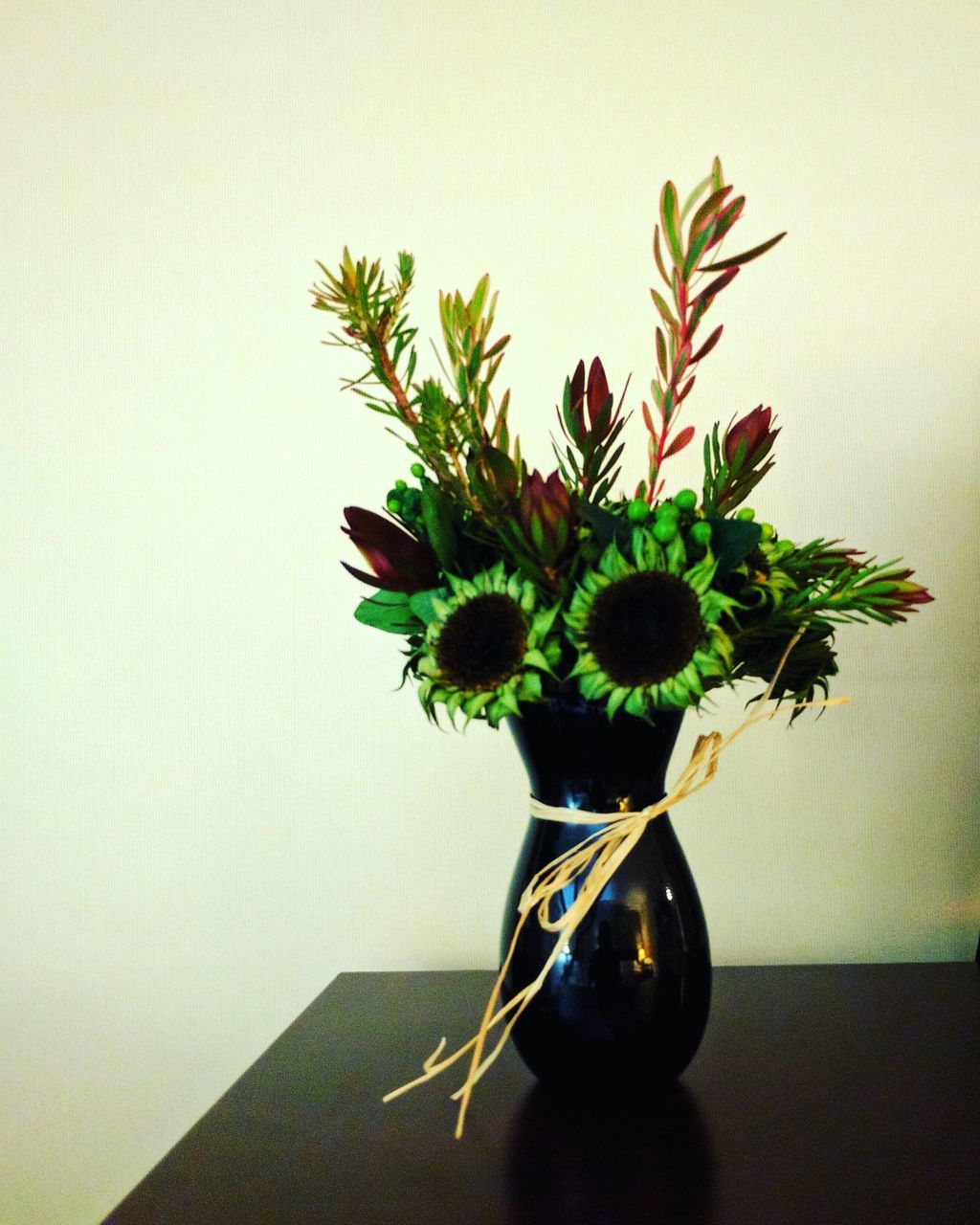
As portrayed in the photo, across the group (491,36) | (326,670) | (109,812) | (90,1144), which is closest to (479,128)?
(491,36)

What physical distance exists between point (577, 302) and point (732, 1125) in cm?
72

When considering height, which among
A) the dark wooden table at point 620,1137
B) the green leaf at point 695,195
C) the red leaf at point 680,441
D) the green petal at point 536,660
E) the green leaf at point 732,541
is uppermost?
the green leaf at point 695,195

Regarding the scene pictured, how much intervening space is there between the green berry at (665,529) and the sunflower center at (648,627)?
0.02m

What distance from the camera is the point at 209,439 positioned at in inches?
39.7

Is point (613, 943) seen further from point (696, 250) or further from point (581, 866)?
point (696, 250)

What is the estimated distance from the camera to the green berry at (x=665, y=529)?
0.54m

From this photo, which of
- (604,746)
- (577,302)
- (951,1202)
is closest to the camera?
(951,1202)

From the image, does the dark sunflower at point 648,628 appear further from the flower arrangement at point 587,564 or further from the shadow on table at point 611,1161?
the shadow on table at point 611,1161

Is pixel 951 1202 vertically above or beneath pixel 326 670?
beneath

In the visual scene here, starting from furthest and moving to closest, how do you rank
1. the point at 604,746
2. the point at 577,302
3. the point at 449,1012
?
the point at 577,302
the point at 449,1012
the point at 604,746

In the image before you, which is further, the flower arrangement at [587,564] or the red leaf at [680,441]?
the red leaf at [680,441]

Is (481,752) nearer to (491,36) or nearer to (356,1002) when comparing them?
(356,1002)

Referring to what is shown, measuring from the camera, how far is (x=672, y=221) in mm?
582

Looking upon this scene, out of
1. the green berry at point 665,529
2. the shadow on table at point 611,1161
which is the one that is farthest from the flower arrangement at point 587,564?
the shadow on table at point 611,1161
